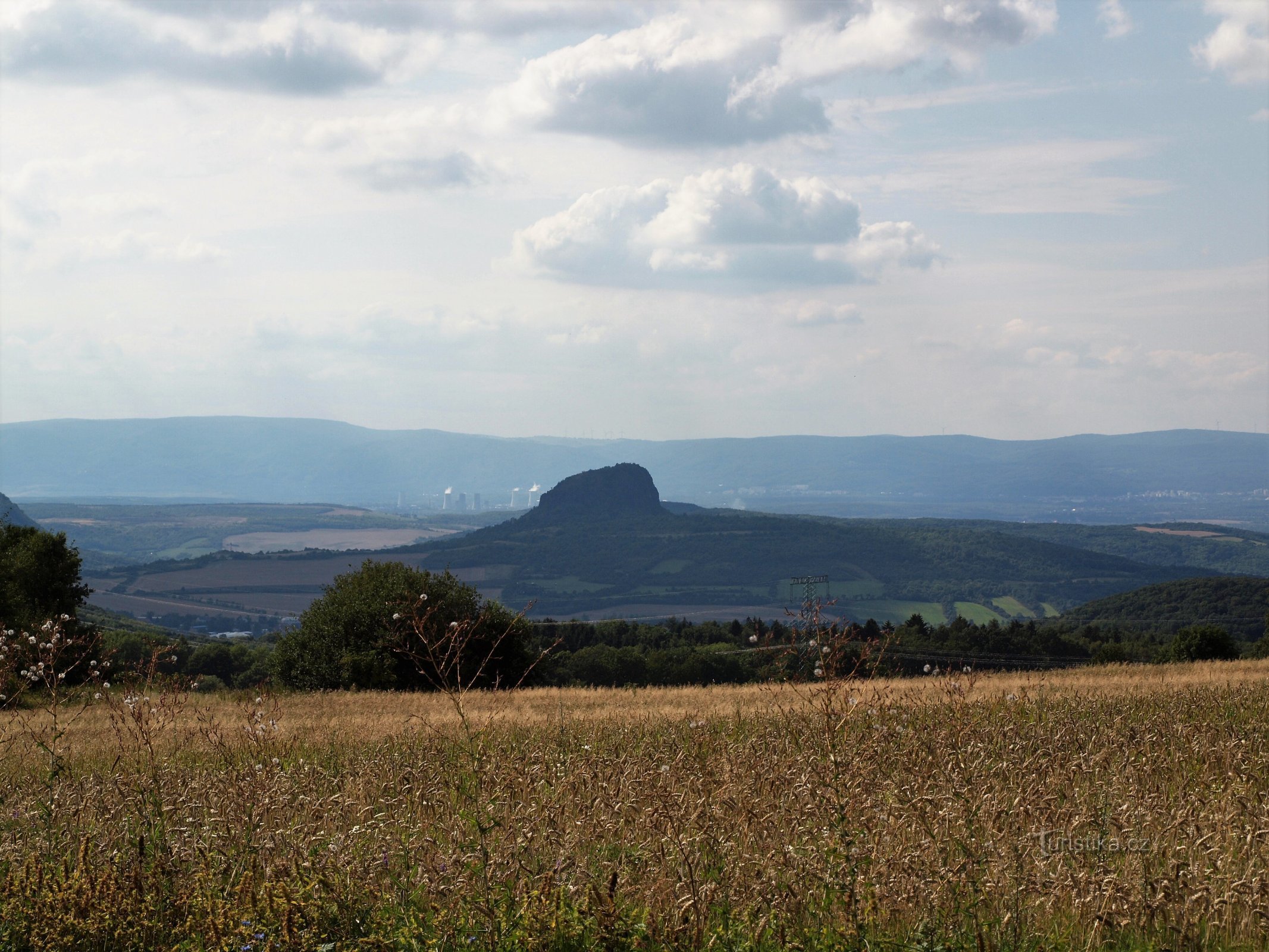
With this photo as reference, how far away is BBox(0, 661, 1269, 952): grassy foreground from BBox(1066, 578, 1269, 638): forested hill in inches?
6174

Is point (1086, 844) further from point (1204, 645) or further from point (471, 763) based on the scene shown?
point (1204, 645)

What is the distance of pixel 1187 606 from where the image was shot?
17338 centimetres

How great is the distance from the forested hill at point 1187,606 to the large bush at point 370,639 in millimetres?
132847

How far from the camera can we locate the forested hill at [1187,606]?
Result: 158m

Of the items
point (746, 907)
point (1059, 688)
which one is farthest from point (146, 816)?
point (1059, 688)

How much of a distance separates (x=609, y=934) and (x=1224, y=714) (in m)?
12.0

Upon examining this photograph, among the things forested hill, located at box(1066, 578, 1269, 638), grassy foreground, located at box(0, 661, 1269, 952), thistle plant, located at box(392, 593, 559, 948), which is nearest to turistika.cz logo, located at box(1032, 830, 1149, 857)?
grassy foreground, located at box(0, 661, 1269, 952)

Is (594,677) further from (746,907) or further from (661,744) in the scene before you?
(746,907)

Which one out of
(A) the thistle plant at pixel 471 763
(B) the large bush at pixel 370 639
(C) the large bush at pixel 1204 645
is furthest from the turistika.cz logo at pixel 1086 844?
(C) the large bush at pixel 1204 645

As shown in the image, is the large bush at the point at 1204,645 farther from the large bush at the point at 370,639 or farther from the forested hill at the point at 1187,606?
the forested hill at the point at 1187,606

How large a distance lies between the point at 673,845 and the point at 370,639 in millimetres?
40039

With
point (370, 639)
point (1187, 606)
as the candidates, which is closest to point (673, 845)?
point (370, 639)

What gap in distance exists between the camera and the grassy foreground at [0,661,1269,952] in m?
6.09

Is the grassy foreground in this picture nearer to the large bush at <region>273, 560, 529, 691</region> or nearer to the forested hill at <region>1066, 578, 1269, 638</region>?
the large bush at <region>273, 560, 529, 691</region>
